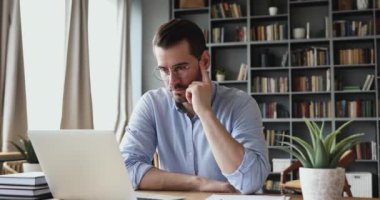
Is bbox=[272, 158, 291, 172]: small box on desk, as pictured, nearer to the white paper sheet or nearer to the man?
the man

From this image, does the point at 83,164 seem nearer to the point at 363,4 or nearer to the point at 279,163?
the point at 279,163

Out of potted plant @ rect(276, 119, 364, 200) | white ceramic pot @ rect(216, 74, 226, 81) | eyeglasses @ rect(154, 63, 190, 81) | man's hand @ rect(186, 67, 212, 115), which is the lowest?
potted plant @ rect(276, 119, 364, 200)

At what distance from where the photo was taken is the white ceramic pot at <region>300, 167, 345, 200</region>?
1144mm

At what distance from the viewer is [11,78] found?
3.37m

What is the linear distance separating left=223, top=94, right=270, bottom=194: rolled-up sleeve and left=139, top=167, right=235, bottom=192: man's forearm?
0.05 meters

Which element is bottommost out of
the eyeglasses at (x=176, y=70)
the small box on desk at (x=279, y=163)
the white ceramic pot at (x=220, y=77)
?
the small box on desk at (x=279, y=163)

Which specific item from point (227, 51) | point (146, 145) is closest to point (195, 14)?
point (227, 51)

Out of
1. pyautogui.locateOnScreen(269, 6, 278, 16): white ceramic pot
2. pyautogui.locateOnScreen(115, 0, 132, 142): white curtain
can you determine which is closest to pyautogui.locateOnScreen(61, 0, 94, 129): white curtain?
pyautogui.locateOnScreen(115, 0, 132, 142): white curtain

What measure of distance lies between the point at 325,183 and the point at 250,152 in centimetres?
44

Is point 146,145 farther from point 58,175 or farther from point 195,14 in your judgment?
point 195,14

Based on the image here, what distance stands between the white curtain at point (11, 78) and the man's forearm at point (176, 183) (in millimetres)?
2019

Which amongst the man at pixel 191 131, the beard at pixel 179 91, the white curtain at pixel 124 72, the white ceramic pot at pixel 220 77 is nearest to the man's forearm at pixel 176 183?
the man at pixel 191 131

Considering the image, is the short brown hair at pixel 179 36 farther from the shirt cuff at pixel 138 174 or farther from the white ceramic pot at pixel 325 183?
the white ceramic pot at pixel 325 183

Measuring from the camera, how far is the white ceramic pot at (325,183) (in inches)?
45.0
